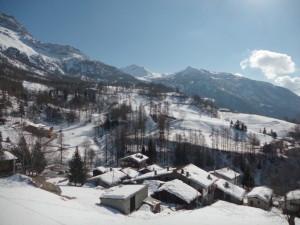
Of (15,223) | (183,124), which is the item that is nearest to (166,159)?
(183,124)

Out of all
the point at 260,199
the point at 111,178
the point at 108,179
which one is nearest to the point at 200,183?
the point at 260,199

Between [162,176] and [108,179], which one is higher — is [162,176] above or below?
above

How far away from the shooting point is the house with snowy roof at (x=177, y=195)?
156 feet

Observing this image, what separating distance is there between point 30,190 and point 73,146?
292 feet

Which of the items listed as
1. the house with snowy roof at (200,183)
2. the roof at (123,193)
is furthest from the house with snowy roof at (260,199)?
the roof at (123,193)

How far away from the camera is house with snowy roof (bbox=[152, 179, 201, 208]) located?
4756cm

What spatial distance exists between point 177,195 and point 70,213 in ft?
80.7

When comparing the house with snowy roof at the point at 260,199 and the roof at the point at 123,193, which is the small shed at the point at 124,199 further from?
the house with snowy roof at the point at 260,199

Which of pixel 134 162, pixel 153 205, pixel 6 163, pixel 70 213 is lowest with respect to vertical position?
pixel 134 162

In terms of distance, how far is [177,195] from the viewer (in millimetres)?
47906

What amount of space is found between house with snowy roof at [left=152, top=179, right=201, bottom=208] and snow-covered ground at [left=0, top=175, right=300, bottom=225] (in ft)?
16.6

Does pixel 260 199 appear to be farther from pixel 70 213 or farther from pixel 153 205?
pixel 70 213

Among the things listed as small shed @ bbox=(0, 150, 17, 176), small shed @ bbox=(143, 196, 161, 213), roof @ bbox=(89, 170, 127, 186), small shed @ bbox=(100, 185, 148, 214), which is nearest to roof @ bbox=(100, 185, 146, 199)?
small shed @ bbox=(100, 185, 148, 214)

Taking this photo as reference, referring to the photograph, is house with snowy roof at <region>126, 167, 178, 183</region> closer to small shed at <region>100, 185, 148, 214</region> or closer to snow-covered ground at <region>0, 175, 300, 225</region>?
snow-covered ground at <region>0, 175, 300, 225</region>
